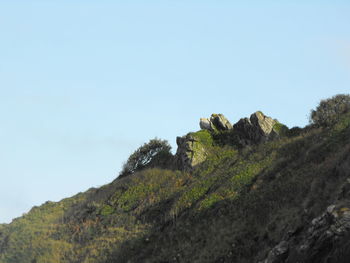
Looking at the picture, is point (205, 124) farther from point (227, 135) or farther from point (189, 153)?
point (189, 153)

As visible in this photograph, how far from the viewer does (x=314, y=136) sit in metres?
38.6

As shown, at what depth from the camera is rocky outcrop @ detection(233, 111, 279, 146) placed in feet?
158

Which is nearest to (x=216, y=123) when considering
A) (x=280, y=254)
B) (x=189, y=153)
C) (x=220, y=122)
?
(x=220, y=122)

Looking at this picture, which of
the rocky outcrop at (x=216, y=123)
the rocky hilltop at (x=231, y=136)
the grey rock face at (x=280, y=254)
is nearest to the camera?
the grey rock face at (x=280, y=254)

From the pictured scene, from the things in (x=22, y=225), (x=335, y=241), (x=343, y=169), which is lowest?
(x=335, y=241)

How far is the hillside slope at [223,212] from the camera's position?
1966 cm

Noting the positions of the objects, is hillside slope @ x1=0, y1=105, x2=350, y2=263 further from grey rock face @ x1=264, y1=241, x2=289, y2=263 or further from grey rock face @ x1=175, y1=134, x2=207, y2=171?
grey rock face @ x1=175, y1=134, x2=207, y2=171

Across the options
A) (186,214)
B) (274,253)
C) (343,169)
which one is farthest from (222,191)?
(274,253)

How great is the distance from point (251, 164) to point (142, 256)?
12.1 m

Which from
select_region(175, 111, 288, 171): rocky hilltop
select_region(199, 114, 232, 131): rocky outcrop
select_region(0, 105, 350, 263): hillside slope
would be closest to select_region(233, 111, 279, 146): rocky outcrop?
select_region(175, 111, 288, 171): rocky hilltop

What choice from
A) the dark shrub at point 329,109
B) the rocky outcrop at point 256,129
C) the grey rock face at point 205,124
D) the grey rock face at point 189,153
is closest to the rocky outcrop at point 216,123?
the grey rock face at point 205,124

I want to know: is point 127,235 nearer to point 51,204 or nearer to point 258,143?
point 258,143

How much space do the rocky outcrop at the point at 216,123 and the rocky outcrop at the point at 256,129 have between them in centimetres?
334

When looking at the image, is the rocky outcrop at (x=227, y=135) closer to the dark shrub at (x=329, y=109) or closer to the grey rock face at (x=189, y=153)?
the grey rock face at (x=189, y=153)
